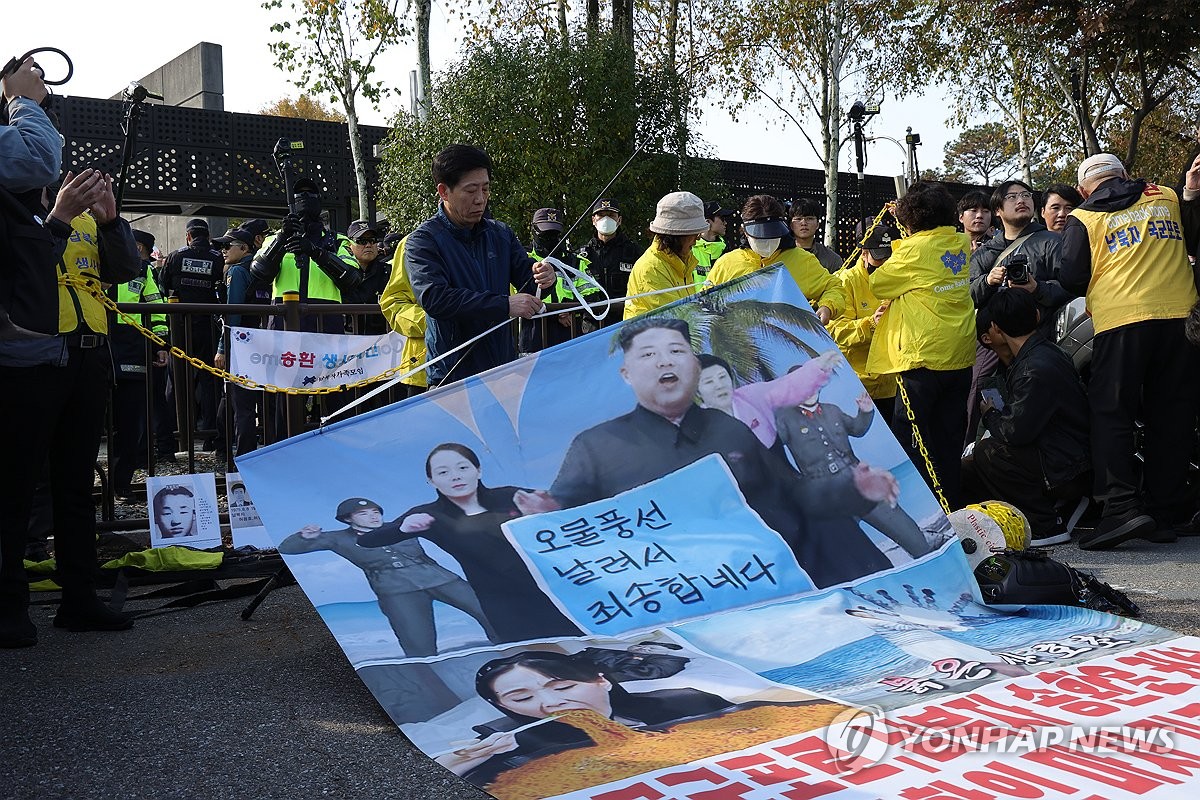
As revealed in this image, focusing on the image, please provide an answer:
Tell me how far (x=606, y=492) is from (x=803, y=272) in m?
2.69

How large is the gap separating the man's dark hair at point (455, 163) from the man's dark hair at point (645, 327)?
0.81 metres

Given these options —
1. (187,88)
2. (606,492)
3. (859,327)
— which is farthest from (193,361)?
(187,88)

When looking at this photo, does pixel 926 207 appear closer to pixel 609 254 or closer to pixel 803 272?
pixel 803 272

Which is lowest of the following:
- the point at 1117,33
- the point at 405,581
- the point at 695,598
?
the point at 695,598

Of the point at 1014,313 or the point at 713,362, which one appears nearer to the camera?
the point at 713,362

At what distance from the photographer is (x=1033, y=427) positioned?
6.25m

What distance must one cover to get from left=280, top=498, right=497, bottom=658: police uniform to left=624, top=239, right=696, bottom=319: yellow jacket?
8.06 ft

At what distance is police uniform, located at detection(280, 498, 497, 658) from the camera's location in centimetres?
350

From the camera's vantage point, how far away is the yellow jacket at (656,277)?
6.00 meters

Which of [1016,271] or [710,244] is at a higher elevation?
[710,244]

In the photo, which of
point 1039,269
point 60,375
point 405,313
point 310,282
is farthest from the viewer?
point 310,282

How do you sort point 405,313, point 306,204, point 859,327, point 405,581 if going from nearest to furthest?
point 405,581 < point 405,313 < point 859,327 < point 306,204

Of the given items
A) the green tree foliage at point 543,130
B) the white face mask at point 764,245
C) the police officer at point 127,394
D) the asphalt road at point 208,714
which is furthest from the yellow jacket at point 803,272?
the green tree foliage at point 543,130

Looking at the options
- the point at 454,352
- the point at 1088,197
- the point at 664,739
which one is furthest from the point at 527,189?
the point at 664,739
